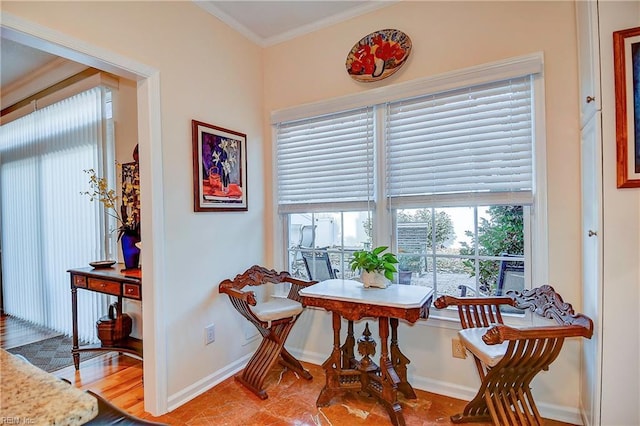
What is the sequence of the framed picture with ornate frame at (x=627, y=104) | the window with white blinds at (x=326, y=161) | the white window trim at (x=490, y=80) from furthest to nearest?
1. the window with white blinds at (x=326, y=161)
2. the white window trim at (x=490, y=80)
3. the framed picture with ornate frame at (x=627, y=104)

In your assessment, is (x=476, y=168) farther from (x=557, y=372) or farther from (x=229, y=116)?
(x=229, y=116)

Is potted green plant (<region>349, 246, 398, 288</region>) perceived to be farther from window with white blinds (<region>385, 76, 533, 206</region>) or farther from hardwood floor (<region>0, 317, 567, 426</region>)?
hardwood floor (<region>0, 317, 567, 426</region>)

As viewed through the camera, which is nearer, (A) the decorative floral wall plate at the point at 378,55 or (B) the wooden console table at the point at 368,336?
(B) the wooden console table at the point at 368,336

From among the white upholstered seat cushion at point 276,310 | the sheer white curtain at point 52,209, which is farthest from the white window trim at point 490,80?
the sheer white curtain at point 52,209

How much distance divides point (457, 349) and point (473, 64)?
6.14 feet

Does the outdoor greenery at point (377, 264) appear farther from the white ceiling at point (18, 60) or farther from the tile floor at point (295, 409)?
the white ceiling at point (18, 60)

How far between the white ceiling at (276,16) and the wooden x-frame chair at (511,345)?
2.19m

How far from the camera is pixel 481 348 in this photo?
1.73 metres

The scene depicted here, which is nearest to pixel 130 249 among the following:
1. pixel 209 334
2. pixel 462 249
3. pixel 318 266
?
pixel 209 334

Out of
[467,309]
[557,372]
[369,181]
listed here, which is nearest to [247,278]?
[369,181]

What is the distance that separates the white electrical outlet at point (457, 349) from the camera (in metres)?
2.19

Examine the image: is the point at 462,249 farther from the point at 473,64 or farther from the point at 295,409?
the point at 295,409

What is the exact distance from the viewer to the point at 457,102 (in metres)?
2.21

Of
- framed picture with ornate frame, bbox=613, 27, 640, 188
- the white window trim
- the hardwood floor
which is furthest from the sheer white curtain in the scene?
framed picture with ornate frame, bbox=613, 27, 640, 188
